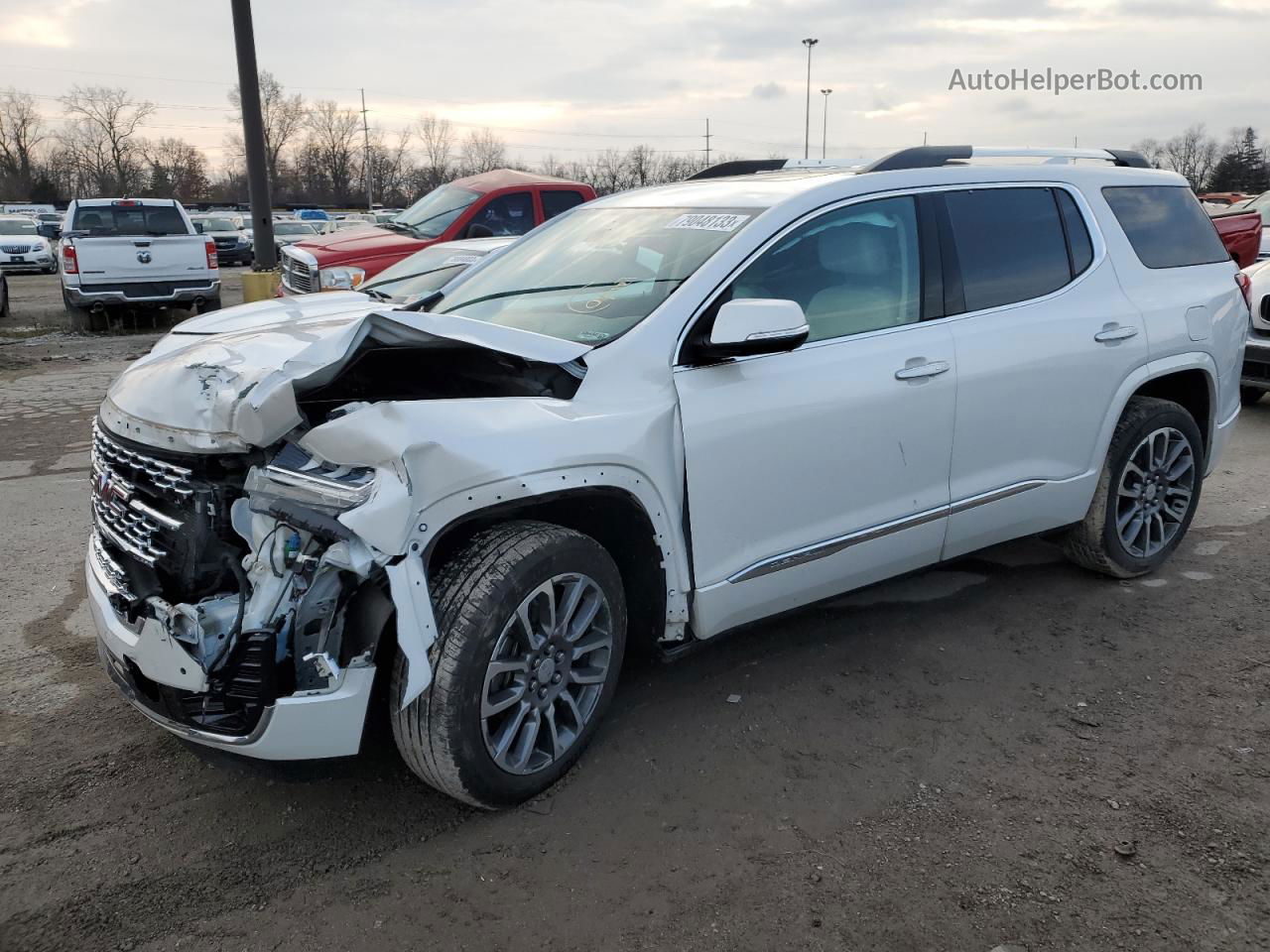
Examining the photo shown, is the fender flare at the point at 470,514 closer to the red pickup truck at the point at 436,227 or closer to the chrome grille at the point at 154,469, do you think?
the chrome grille at the point at 154,469

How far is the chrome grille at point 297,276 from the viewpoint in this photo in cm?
1073

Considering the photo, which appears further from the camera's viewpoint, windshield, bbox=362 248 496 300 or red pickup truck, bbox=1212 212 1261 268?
red pickup truck, bbox=1212 212 1261 268

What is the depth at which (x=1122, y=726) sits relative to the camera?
3.42 metres

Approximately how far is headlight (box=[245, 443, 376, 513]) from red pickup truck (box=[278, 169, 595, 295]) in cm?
800

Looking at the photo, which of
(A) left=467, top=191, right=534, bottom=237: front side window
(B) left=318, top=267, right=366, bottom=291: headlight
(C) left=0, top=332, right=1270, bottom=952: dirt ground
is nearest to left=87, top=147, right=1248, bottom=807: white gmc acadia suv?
(C) left=0, top=332, right=1270, bottom=952: dirt ground

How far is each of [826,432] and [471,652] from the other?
1416 millimetres

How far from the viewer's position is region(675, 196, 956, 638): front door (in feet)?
10.3

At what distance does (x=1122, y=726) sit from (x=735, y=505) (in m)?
1.58

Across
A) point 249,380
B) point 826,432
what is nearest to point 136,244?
A: point 249,380

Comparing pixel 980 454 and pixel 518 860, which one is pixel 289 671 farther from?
pixel 980 454

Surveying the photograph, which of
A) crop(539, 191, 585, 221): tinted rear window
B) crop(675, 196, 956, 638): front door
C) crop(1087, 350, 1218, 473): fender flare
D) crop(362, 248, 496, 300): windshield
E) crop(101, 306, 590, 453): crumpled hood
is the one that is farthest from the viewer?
crop(539, 191, 585, 221): tinted rear window

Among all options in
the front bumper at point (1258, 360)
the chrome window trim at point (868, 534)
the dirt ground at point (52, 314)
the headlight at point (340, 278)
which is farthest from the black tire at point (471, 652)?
the dirt ground at point (52, 314)

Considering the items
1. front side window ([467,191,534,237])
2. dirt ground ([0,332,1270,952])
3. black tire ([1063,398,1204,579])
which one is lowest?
dirt ground ([0,332,1270,952])

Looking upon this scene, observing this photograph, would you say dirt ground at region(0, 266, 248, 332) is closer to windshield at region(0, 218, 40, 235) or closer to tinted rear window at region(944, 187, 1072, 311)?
windshield at region(0, 218, 40, 235)
